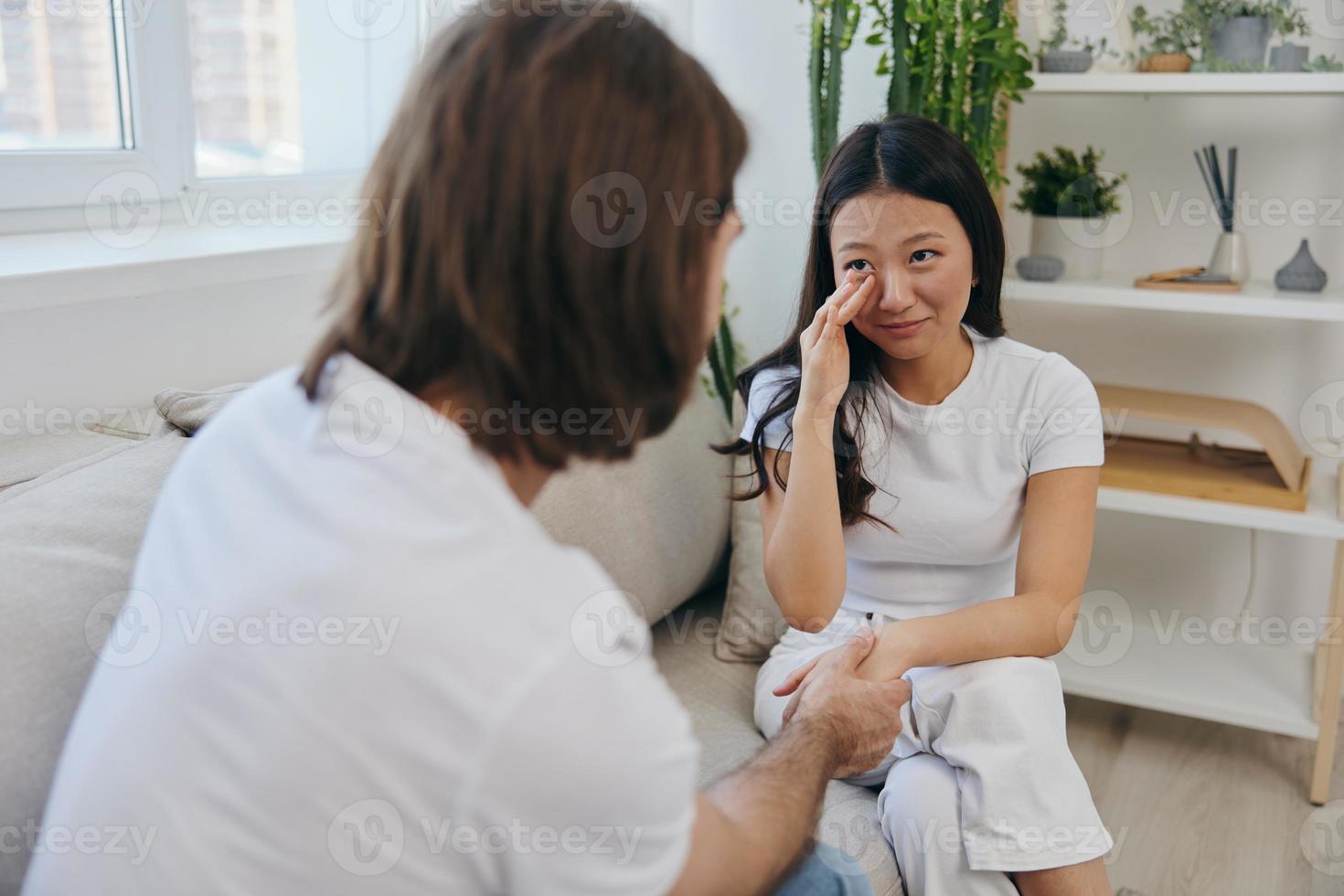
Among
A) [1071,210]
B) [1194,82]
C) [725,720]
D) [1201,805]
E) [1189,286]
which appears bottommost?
[1201,805]

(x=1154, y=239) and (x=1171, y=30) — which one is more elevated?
(x=1171, y=30)

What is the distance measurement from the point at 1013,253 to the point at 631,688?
211 cm

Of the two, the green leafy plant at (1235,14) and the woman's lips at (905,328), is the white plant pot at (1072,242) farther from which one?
the woman's lips at (905,328)

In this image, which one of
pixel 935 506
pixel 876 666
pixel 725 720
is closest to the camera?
pixel 876 666

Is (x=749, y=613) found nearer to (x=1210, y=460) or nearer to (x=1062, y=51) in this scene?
(x=1210, y=460)

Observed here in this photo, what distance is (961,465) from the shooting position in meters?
1.57

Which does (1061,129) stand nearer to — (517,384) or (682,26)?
(682,26)

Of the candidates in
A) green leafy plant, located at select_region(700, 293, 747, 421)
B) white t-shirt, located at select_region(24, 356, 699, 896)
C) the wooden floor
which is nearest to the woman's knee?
the wooden floor

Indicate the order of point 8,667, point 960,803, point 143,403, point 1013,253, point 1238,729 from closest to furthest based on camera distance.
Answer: point 8,667 < point 960,803 < point 143,403 < point 1238,729 < point 1013,253

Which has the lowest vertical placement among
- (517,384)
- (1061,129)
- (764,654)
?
(764,654)

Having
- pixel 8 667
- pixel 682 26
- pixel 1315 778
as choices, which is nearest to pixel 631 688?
pixel 8 667

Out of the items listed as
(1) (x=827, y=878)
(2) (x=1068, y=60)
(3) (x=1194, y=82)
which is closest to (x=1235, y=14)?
(3) (x=1194, y=82)

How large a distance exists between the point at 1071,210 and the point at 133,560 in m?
1.78

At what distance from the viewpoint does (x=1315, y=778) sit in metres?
2.10
